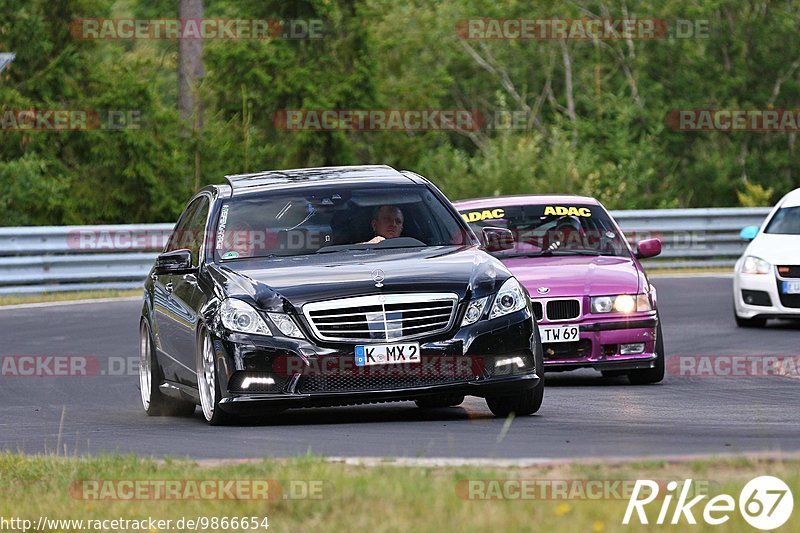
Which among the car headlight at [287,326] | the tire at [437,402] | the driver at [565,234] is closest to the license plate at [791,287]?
the driver at [565,234]

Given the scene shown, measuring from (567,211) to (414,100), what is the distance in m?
28.0

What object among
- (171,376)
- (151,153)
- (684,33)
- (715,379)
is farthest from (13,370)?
(684,33)

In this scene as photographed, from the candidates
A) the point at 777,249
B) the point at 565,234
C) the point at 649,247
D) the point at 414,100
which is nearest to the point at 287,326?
the point at 565,234

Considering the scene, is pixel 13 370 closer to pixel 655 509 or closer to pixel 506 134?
pixel 655 509

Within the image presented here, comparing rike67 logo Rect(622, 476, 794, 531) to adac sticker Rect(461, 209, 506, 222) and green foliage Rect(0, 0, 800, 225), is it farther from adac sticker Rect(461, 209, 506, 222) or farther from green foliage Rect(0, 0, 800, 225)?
green foliage Rect(0, 0, 800, 225)

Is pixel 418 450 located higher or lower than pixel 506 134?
higher

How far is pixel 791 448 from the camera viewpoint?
8359 millimetres

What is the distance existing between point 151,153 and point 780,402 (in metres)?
22.0

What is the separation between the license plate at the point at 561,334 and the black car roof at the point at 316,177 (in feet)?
6.57

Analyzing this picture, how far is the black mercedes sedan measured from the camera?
1016cm

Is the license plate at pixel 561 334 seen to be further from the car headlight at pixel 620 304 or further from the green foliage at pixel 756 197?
the green foliage at pixel 756 197

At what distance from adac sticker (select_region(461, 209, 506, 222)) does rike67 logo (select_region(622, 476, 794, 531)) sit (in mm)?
8301

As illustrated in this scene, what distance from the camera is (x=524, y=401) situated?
1066cm

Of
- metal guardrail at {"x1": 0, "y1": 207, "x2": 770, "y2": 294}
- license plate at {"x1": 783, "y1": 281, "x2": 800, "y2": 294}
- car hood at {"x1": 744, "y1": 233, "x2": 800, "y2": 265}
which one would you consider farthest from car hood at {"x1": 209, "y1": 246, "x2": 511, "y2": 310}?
metal guardrail at {"x1": 0, "y1": 207, "x2": 770, "y2": 294}
